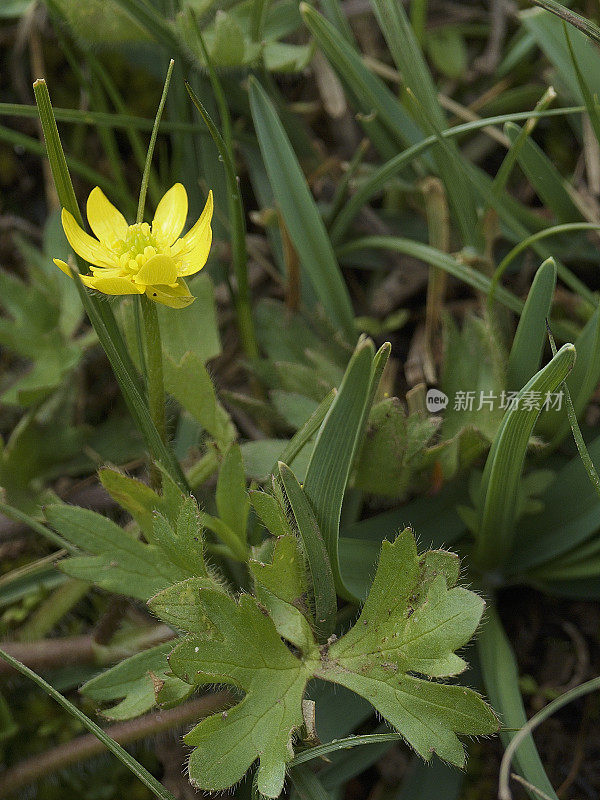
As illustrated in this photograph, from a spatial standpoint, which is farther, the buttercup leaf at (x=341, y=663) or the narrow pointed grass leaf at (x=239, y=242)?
the narrow pointed grass leaf at (x=239, y=242)

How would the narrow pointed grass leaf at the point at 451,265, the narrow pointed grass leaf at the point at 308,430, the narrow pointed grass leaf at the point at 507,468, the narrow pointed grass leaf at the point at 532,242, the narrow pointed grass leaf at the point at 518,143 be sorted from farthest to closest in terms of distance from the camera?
the narrow pointed grass leaf at the point at 451,265 < the narrow pointed grass leaf at the point at 518,143 < the narrow pointed grass leaf at the point at 532,242 < the narrow pointed grass leaf at the point at 308,430 < the narrow pointed grass leaf at the point at 507,468

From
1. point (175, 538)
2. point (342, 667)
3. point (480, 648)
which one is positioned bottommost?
point (480, 648)

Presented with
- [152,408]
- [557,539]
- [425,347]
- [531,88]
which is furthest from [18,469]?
[531,88]

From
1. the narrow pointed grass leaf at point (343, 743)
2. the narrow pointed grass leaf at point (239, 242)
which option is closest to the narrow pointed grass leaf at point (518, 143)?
the narrow pointed grass leaf at point (239, 242)

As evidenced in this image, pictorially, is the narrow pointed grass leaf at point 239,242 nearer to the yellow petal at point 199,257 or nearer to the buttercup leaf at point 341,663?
the yellow petal at point 199,257

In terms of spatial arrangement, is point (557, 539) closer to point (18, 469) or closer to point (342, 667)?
point (342, 667)

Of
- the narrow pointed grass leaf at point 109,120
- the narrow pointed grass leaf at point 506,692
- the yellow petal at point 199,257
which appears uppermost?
the narrow pointed grass leaf at point 109,120
